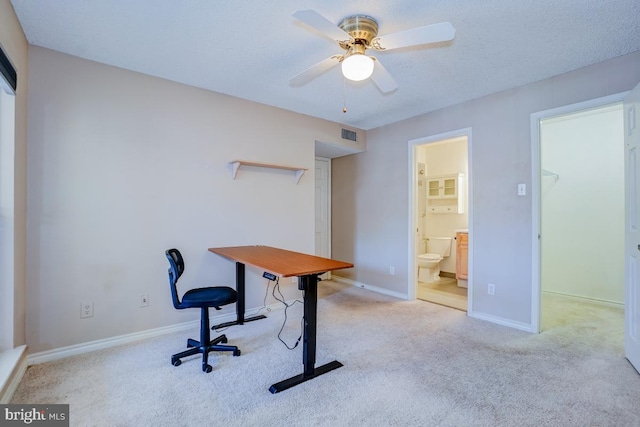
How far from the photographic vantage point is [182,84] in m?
2.91

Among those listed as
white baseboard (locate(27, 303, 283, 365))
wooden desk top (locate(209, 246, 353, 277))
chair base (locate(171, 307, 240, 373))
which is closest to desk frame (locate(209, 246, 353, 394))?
wooden desk top (locate(209, 246, 353, 277))

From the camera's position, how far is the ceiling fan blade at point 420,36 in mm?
1584

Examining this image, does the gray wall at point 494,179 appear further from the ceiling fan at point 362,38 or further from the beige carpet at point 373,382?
the ceiling fan at point 362,38

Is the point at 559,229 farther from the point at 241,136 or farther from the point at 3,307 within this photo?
the point at 3,307

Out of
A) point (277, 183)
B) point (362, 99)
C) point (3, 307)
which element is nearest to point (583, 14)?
point (362, 99)

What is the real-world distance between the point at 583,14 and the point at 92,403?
3790 mm

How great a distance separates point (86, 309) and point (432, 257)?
14.4 ft

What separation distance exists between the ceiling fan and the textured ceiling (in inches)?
3.2

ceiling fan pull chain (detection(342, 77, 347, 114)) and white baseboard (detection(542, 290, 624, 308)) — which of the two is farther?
white baseboard (detection(542, 290, 624, 308))

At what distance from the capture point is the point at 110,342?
8.27ft

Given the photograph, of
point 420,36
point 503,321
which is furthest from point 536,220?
point 420,36

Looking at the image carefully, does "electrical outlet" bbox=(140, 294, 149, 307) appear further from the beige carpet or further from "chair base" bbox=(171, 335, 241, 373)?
"chair base" bbox=(171, 335, 241, 373)

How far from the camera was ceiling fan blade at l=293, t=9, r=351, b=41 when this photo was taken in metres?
1.51

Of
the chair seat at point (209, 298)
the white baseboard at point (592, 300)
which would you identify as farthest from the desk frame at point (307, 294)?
the white baseboard at point (592, 300)
